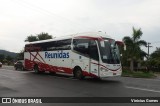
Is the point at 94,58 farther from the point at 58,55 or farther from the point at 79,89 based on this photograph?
the point at 58,55

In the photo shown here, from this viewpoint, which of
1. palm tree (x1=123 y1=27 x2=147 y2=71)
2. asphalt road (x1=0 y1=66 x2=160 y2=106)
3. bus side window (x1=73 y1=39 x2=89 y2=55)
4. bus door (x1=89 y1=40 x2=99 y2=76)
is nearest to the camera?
asphalt road (x1=0 y1=66 x2=160 y2=106)

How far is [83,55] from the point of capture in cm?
1934

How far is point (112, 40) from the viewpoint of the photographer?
62.0 ft

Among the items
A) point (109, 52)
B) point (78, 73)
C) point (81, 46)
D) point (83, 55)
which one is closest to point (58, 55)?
point (78, 73)

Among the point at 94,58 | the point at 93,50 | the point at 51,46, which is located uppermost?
the point at 51,46

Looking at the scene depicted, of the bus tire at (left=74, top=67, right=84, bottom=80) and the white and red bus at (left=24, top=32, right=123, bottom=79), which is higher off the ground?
the white and red bus at (left=24, top=32, right=123, bottom=79)

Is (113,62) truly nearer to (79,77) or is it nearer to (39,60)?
(79,77)

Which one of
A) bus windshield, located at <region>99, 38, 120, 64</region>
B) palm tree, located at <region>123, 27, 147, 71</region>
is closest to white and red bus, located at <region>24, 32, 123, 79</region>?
bus windshield, located at <region>99, 38, 120, 64</region>

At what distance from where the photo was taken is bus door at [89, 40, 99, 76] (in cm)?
1816

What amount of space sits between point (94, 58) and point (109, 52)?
1.11 metres

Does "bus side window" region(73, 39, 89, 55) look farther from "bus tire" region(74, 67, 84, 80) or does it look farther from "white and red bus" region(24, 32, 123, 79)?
"bus tire" region(74, 67, 84, 80)

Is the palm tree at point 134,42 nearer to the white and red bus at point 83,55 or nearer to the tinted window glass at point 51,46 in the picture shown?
the tinted window glass at point 51,46

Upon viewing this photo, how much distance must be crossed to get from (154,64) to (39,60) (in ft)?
113

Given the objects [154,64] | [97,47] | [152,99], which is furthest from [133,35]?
[152,99]
